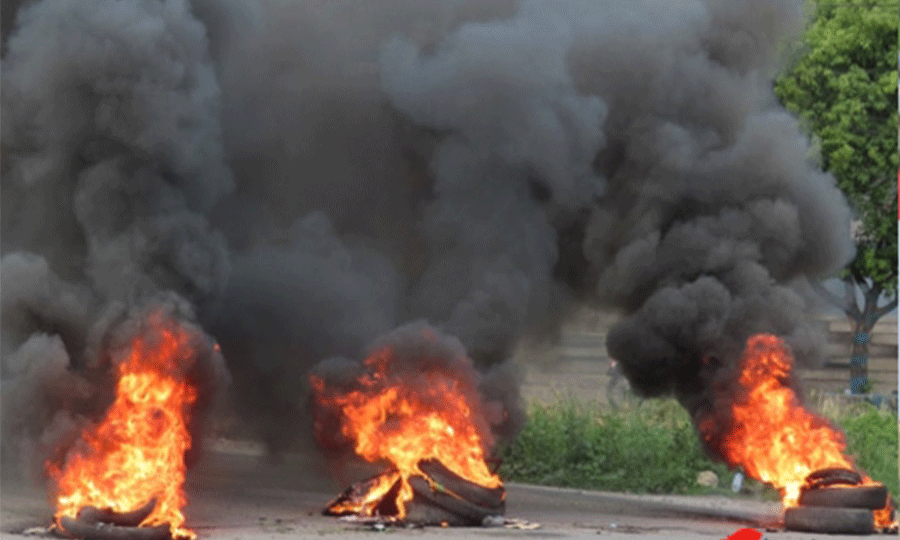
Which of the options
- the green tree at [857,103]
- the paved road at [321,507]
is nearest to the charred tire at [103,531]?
the paved road at [321,507]

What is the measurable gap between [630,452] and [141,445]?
760 cm

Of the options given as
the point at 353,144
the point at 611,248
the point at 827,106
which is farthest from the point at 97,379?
the point at 827,106

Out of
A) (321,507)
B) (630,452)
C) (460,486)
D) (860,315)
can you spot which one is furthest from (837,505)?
(860,315)

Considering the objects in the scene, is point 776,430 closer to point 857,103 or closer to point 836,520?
point 836,520

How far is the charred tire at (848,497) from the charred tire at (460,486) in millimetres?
2497

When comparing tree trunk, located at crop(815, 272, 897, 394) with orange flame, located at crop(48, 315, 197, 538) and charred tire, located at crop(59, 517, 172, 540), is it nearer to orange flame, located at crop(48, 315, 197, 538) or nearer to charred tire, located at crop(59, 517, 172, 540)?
orange flame, located at crop(48, 315, 197, 538)

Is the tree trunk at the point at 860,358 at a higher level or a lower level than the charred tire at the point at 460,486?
higher

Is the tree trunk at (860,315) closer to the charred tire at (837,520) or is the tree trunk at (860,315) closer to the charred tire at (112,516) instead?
the charred tire at (837,520)

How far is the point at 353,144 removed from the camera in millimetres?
16703

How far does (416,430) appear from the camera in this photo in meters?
14.8

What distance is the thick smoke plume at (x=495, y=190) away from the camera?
1588cm

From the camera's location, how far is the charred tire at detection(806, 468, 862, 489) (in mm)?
14852

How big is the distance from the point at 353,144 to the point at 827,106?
50.7 ft

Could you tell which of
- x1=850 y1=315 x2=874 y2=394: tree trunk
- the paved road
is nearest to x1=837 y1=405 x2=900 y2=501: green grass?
the paved road
